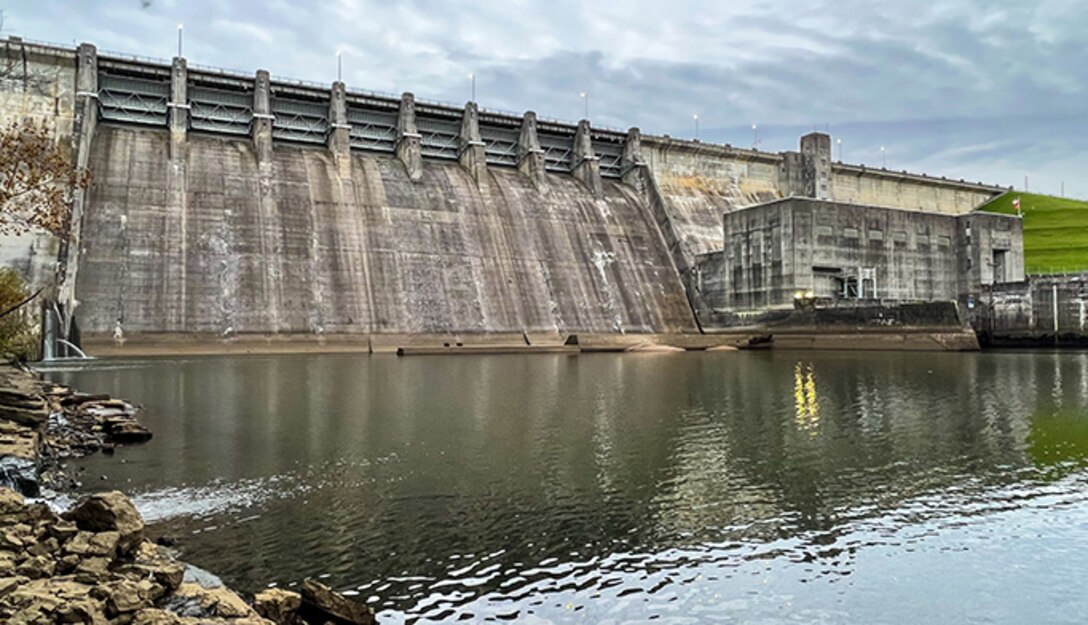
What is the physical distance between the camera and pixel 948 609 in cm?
553

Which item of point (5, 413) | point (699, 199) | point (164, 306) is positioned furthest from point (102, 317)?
point (699, 199)

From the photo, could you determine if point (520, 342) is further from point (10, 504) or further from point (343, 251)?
point (10, 504)

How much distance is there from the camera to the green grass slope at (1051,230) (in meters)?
56.4

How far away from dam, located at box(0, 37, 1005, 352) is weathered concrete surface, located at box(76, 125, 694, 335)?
0.11 metres

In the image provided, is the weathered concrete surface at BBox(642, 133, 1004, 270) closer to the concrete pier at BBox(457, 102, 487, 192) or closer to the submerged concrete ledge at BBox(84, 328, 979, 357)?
the submerged concrete ledge at BBox(84, 328, 979, 357)

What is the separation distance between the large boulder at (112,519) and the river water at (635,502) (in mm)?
774

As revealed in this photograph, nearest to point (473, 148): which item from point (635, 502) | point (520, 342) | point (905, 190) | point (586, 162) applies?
point (586, 162)

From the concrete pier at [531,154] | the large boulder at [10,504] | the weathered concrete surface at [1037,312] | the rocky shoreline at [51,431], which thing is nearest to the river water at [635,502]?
the rocky shoreline at [51,431]

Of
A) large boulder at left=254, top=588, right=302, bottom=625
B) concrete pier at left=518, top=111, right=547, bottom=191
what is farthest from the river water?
concrete pier at left=518, top=111, right=547, bottom=191

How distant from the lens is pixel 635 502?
8.33 metres

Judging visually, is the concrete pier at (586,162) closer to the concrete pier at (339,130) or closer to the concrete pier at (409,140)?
the concrete pier at (409,140)

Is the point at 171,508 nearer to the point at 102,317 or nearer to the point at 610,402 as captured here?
the point at 610,402

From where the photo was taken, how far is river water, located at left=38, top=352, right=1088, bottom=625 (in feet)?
18.9

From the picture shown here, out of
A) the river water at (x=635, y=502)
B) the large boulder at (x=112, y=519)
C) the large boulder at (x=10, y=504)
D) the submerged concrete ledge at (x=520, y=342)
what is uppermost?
the submerged concrete ledge at (x=520, y=342)
